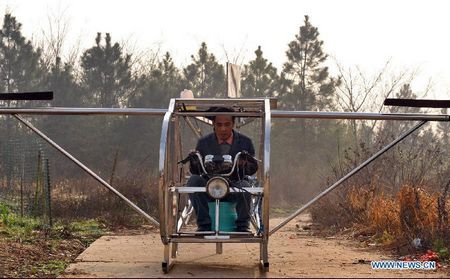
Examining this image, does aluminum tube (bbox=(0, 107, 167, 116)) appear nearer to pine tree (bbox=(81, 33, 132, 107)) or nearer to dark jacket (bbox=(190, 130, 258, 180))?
dark jacket (bbox=(190, 130, 258, 180))

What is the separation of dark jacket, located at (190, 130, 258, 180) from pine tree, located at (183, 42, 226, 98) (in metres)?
35.6

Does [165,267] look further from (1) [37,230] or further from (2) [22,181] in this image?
(2) [22,181]

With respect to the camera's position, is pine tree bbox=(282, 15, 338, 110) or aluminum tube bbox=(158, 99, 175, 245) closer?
aluminum tube bbox=(158, 99, 175, 245)

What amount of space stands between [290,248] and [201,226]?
3.09 m

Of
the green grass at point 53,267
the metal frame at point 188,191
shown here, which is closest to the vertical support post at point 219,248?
the metal frame at point 188,191

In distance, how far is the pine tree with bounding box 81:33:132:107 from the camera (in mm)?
41281

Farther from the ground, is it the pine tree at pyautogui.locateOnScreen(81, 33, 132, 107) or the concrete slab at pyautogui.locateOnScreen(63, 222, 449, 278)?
the pine tree at pyautogui.locateOnScreen(81, 33, 132, 107)

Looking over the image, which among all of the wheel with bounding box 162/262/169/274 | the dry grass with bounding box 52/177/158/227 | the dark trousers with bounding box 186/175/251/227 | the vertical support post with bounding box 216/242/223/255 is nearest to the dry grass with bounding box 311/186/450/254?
the vertical support post with bounding box 216/242/223/255

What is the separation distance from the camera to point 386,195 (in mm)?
14227

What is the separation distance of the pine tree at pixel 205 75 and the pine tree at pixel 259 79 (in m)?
1.78

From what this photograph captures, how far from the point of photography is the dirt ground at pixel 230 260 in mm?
7602

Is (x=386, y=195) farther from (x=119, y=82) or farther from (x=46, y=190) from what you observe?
(x=119, y=82)

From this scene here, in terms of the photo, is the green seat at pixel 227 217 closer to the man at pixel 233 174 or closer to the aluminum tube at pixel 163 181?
the man at pixel 233 174

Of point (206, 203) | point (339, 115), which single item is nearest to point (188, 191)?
point (206, 203)
